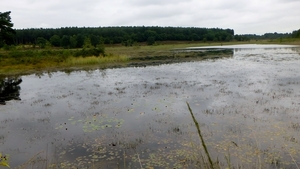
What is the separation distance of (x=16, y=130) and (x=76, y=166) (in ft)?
18.0

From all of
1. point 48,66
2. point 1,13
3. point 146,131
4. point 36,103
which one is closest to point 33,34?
point 1,13

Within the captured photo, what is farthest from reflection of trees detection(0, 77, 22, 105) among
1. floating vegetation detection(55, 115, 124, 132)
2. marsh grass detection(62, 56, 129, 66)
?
marsh grass detection(62, 56, 129, 66)

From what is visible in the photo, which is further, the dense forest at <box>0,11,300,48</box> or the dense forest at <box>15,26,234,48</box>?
the dense forest at <box>15,26,234,48</box>

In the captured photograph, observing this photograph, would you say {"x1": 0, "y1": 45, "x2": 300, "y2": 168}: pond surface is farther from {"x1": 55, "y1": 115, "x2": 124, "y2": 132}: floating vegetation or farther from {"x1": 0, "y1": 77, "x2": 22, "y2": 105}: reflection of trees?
{"x1": 0, "y1": 77, "x2": 22, "y2": 105}: reflection of trees

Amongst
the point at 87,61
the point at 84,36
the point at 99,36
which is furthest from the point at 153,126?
the point at 99,36

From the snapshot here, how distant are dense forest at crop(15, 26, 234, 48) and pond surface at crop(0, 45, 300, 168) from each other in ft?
251

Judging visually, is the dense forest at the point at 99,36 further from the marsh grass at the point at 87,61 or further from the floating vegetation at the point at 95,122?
the floating vegetation at the point at 95,122

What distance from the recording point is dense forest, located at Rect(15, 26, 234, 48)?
105m

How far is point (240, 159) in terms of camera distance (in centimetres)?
713

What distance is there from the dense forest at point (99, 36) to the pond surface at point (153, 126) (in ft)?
251

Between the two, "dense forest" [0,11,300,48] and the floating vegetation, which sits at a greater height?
"dense forest" [0,11,300,48]

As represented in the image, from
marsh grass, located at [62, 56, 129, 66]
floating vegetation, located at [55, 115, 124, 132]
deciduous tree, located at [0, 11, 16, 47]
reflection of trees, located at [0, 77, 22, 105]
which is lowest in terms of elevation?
floating vegetation, located at [55, 115, 124, 132]

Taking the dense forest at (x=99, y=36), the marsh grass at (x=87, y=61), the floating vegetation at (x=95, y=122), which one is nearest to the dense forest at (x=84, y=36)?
the dense forest at (x=99, y=36)

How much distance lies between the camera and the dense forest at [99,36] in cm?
10494
